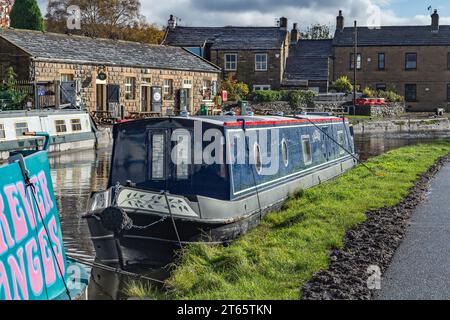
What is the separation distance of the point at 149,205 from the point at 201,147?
175cm

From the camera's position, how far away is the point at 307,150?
58.3ft

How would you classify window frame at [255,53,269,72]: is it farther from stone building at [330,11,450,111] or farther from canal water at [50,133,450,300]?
canal water at [50,133,450,300]

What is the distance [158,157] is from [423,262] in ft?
15.8

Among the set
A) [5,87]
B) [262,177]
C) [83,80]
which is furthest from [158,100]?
[262,177]

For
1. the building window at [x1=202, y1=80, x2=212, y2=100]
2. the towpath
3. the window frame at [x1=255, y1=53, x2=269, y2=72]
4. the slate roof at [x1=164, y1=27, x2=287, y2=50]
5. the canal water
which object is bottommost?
the canal water

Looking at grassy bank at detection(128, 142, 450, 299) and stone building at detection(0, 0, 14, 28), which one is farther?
stone building at detection(0, 0, 14, 28)

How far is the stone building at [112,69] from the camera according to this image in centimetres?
3312

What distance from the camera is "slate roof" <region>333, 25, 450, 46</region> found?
6066 centimetres

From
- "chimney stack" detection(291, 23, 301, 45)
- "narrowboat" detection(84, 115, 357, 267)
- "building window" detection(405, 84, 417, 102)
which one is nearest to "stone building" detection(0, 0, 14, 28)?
"chimney stack" detection(291, 23, 301, 45)

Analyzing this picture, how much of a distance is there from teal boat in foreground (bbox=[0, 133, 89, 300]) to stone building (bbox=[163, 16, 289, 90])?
47.9m

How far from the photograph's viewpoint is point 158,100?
1606 inches

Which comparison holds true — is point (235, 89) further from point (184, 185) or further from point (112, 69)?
point (184, 185)

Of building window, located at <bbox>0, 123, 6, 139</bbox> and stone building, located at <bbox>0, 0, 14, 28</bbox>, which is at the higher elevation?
stone building, located at <bbox>0, 0, 14, 28</bbox>
